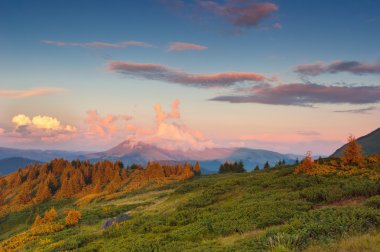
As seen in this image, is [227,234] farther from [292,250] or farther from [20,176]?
[20,176]

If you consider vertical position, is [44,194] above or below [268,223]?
below

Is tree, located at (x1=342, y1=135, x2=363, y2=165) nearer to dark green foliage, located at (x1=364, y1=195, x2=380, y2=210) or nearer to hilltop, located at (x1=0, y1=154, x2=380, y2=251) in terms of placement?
hilltop, located at (x1=0, y1=154, x2=380, y2=251)

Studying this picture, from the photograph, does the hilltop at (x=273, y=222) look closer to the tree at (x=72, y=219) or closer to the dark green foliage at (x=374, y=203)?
the dark green foliage at (x=374, y=203)

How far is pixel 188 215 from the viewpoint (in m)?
30.3

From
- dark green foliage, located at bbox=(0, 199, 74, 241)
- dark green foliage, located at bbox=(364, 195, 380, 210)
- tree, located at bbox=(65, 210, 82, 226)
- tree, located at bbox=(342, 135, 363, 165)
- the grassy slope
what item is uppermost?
tree, located at bbox=(342, 135, 363, 165)

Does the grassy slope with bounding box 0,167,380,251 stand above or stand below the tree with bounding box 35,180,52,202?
above

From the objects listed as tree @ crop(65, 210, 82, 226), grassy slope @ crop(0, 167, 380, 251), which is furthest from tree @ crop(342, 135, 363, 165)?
tree @ crop(65, 210, 82, 226)

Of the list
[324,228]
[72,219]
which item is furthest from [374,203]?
[72,219]

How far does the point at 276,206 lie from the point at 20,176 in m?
187

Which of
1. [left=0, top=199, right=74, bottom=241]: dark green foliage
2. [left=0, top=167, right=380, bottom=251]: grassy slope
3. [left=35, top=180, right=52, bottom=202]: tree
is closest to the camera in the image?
[left=0, top=167, right=380, bottom=251]: grassy slope

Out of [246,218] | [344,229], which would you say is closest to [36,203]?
[246,218]

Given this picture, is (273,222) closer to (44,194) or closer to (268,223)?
(268,223)

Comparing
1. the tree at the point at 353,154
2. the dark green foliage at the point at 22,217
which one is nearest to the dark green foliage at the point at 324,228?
the tree at the point at 353,154

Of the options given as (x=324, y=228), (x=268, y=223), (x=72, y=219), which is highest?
(x=324, y=228)
